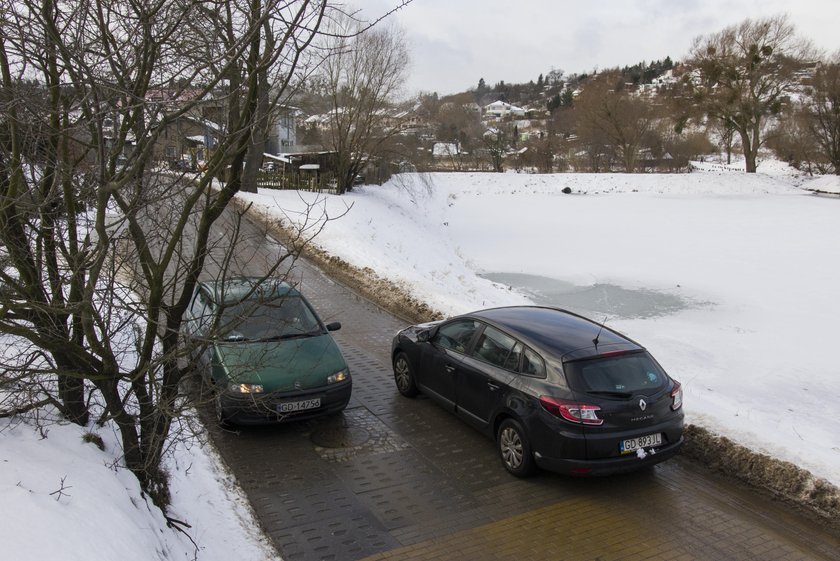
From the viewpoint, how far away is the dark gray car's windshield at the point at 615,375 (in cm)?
579

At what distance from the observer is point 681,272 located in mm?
20719

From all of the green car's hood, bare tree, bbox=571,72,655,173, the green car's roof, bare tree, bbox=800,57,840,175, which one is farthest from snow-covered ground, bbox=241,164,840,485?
bare tree, bbox=571,72,655,173

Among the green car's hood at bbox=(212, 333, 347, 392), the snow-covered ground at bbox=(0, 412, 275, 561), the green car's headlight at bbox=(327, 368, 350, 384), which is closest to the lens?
the snow-covered ground at bbox=(0, 412, 275, 561)

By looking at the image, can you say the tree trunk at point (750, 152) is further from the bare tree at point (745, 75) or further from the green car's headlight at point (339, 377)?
the green car's headlight at point (339, 377)

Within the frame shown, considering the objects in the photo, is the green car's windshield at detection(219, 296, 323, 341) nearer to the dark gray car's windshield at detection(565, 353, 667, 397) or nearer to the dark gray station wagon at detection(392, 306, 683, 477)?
the dark gray station wagon at detection(392, 306, 683, 477)

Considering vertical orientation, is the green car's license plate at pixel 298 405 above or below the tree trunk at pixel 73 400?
below

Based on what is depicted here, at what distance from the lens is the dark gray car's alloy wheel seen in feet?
26.6

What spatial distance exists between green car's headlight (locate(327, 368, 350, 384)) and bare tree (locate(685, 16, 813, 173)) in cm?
5428

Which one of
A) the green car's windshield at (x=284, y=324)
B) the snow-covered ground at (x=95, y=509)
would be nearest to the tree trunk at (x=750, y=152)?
the green car's windshield at (x=284, y=324)

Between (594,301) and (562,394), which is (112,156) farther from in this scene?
(594,301)

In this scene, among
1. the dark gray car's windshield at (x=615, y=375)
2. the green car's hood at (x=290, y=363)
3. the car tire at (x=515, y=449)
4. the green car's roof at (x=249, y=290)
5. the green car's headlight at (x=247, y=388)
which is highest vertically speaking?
the green car's roof at (x=249, y=290)

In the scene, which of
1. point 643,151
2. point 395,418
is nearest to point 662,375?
point 395,418

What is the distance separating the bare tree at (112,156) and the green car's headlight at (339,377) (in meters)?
2.83

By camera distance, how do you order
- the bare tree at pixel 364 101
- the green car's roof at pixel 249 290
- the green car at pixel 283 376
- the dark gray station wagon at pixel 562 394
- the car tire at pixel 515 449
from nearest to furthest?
the green car's roof at pixel 249 290
the dark gray station wagon at pixel 562 394
the car tire at pixel 515 449
the green car at pixel 283 376
the bare tree at pixel 364 101
